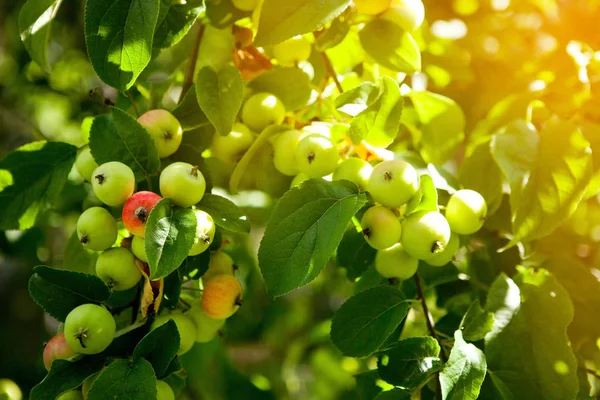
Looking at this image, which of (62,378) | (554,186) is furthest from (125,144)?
(554,186)

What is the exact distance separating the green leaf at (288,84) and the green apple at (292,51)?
0.13ft

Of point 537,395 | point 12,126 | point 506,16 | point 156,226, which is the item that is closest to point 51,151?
point 156,226

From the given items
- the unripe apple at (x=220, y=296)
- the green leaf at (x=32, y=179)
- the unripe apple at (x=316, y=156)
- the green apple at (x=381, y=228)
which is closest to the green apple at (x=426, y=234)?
the green apple at (x=381, y=228)

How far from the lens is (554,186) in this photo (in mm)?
878

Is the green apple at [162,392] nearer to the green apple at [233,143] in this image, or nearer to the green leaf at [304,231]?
the green leaf at [304,231]

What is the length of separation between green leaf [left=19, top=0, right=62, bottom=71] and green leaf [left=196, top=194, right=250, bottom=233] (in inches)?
11.8

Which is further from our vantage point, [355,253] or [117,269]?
[355,253]

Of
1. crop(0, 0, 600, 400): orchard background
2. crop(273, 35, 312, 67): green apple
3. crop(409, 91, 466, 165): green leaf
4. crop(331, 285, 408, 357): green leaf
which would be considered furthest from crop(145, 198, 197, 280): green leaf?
crop(409, 91, 466, 165): green leaf

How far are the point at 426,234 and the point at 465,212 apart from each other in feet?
0.26

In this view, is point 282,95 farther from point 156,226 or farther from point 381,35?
point 156,226

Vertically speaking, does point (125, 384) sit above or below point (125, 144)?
below

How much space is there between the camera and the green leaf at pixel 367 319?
31.2 inches

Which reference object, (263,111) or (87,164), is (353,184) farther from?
(87,164)

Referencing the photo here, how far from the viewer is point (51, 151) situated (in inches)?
36.6
